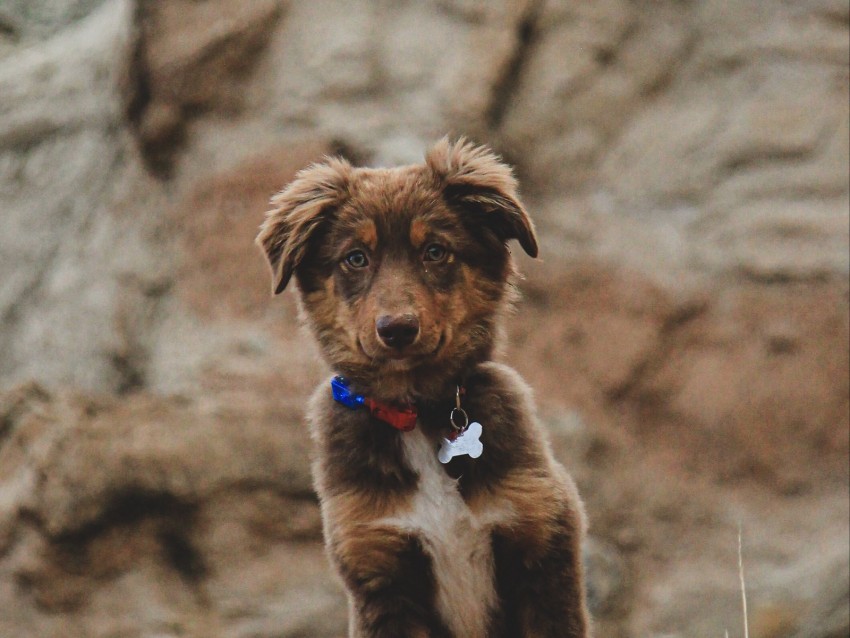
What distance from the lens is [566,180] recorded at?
7.37 meters

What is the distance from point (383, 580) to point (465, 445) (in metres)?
0.58

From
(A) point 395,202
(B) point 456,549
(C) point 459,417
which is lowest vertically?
(B) point 456,549

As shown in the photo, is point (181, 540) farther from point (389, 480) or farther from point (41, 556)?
point (389, 480)

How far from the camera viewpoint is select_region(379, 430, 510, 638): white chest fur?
14.0ft

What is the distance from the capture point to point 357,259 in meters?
4.50

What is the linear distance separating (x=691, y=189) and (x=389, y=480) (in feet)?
12.3

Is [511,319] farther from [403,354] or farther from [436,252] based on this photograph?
[403,354]

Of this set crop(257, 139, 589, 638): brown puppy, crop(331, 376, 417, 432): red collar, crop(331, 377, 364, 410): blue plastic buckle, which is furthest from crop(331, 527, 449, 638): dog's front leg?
crop(331, 377, 364, 410): blue plastic buckle

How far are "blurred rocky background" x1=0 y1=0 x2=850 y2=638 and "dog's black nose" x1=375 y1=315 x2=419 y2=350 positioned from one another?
2969 millimetres

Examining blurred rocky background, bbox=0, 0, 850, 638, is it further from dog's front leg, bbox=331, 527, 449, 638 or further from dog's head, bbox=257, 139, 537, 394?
dog's front leg, bbox=331, 527, 449, 638

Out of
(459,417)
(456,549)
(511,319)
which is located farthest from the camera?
(511,319)

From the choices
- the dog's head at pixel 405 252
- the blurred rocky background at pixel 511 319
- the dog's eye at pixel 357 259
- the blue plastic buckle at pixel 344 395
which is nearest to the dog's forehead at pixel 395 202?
the dog's head at pixel 405 252

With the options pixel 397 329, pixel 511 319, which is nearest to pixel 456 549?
pixel 397 329

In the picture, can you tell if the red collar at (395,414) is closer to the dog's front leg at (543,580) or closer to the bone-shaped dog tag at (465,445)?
the bone-shaped dog tag at (465,445)
